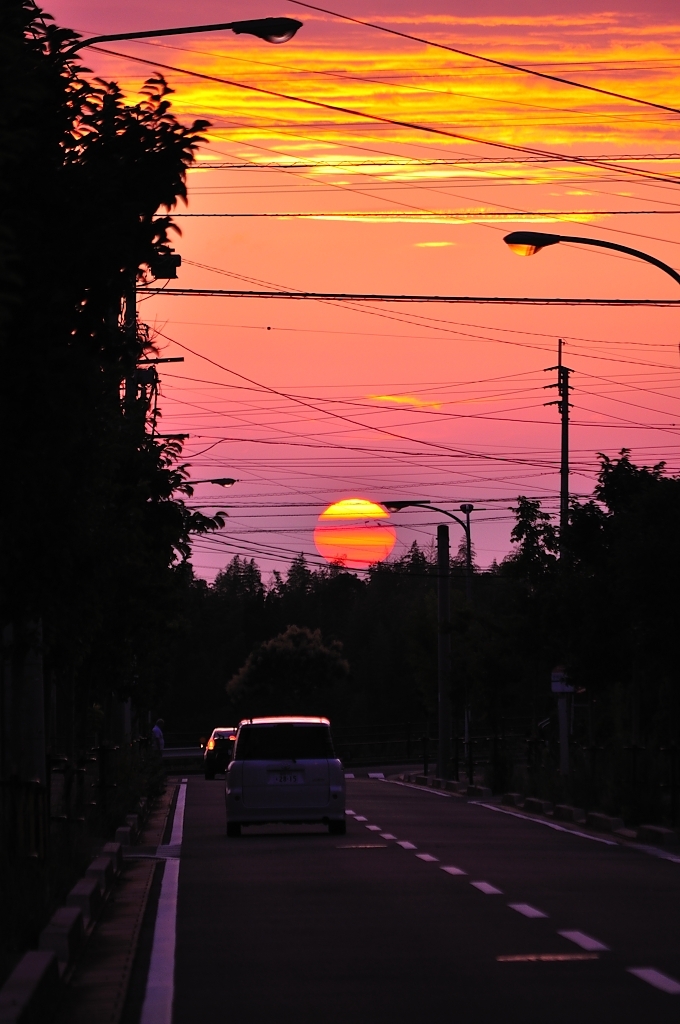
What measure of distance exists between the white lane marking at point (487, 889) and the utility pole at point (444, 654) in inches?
1354

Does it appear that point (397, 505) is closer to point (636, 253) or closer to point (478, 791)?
point (478, 791)

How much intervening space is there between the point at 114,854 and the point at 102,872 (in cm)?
264

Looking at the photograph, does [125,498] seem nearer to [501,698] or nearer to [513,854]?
[513,854]

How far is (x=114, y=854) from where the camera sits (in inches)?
747

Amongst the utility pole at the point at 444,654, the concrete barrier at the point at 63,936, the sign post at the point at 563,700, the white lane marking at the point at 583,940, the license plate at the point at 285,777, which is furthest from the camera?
the utility pole at the point at 444,654

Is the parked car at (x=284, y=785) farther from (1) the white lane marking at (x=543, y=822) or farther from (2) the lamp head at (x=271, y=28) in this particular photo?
(2) the lamp head at (x=271, y=28)

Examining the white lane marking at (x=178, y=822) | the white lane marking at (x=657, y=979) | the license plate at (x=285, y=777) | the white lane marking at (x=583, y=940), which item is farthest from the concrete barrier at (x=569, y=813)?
the white lane marking at (x=657, y=979)

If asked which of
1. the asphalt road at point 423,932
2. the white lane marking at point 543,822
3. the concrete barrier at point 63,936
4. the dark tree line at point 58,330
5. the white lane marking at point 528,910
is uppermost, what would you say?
the dark tree line at point 58,330

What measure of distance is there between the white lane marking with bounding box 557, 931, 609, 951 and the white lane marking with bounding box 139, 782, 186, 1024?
2736 millimetres

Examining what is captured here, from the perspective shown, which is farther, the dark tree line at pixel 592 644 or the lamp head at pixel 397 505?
the lamp head at pixel 397 505

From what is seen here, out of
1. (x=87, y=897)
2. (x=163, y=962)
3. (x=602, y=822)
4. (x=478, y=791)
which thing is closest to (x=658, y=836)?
(x=602, y=822)

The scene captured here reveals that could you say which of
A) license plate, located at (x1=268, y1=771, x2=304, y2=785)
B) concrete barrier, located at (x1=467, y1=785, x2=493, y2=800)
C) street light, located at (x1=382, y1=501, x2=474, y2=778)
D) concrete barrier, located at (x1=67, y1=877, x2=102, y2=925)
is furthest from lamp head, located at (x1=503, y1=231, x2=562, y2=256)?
street light, located at (x1=382, y1=501, x2=474, y2=778)

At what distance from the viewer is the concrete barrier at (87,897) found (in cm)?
1384

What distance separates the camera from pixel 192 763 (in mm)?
79688
